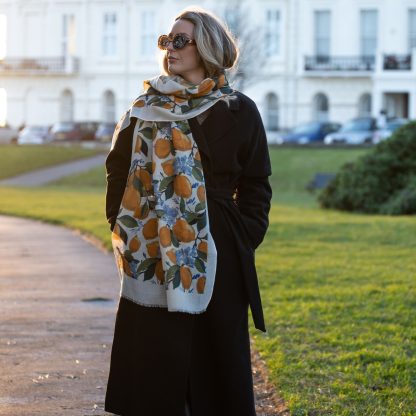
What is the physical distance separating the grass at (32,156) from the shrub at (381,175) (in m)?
17.0

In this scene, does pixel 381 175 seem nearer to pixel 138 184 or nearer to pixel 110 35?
pixel 138 184

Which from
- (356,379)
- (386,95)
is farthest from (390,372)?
(386,95)

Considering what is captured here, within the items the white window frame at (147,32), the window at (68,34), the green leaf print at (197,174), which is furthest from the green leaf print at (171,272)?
the window at (68,34)

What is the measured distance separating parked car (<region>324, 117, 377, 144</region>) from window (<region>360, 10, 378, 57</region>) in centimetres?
904

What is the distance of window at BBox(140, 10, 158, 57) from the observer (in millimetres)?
57812

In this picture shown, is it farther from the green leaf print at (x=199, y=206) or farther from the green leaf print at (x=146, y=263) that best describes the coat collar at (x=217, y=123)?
the green leaf print at (x=146, y=263)

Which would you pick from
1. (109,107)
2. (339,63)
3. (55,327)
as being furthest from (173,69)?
(109,107)

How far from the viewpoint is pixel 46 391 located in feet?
20.7

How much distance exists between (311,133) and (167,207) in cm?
4240

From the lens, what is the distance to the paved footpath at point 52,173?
111ft

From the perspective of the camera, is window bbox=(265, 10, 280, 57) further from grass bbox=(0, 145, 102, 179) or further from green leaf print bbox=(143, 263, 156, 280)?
green leaf print bbox=(143, 263, 156, 280)

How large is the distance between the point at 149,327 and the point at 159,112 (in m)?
0.82

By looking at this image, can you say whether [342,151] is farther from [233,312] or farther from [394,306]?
[233,312]

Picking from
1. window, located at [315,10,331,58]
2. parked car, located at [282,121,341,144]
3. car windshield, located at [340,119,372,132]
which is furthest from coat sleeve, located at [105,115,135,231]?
window, located at [315,10,331,58]
